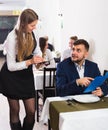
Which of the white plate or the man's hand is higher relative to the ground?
the man's hand

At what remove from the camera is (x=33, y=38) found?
2.49 metres

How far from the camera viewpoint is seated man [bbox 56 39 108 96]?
2162 millimetres

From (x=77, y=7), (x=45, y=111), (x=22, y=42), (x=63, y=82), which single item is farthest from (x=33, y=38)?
(x=77, y=7)

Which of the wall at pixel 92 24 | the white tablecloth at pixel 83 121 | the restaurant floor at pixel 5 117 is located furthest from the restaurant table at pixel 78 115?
the restaurant floor at pixel 5 117

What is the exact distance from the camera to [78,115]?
1656mm

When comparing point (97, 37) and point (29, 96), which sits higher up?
point (97, 37)

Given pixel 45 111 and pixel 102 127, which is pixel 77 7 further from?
pixel 102 127

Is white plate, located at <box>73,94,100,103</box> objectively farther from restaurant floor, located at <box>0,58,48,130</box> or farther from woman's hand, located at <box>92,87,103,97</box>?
restaurant floor, located at <box>0,58,48,130</box>

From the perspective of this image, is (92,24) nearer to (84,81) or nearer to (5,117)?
(84,81)

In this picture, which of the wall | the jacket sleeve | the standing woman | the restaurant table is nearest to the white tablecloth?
the restaurant table

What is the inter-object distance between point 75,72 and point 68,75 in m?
0.06

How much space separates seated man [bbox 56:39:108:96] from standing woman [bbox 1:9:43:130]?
24cm

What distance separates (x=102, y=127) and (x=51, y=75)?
1.77 metres

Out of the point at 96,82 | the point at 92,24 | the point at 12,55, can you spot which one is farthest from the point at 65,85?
the point at 92,24
